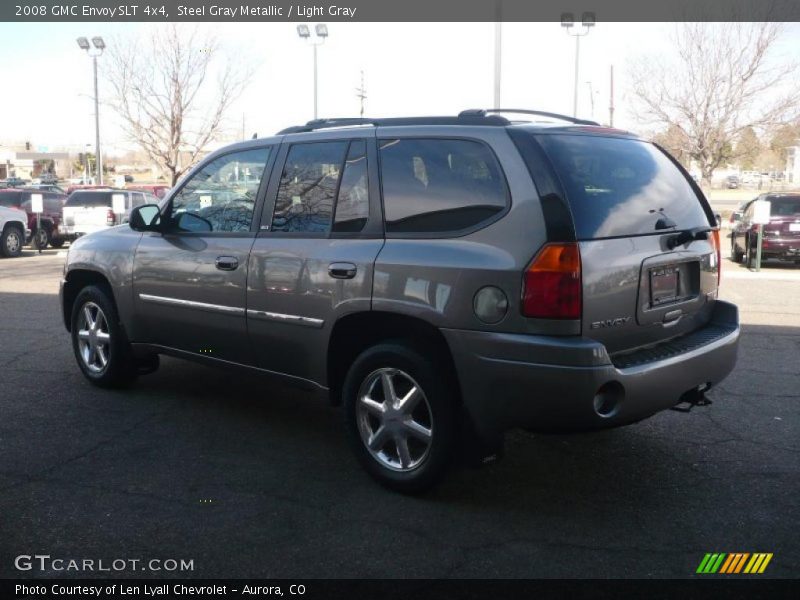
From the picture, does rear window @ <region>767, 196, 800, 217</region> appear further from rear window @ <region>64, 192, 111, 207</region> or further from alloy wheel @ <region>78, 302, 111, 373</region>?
rear window @ <region>64, 192, 111, 207</region>

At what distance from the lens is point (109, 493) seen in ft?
13.8

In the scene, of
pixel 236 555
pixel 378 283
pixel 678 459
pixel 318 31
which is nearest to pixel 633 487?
pixel 678 459

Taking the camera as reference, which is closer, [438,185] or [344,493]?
[438,185]

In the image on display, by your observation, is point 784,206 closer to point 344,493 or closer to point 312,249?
point 312,249

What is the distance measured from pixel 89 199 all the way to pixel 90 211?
65 centimetres

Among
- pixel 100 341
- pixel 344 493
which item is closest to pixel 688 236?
pixel 344 493

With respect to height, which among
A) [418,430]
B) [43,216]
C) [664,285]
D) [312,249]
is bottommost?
[418,430]

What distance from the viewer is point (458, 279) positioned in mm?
3875

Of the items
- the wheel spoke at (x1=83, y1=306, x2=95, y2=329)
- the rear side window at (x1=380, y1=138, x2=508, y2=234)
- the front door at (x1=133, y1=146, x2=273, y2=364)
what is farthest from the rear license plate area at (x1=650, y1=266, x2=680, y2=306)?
the wheel spoke at (x1=83, y1=306, x2=95, y2=329)

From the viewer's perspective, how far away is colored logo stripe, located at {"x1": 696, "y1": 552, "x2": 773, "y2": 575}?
3428 millimetres

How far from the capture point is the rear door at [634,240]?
3.80 meters

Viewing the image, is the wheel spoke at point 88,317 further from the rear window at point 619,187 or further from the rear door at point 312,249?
the rear window at point 619,187
